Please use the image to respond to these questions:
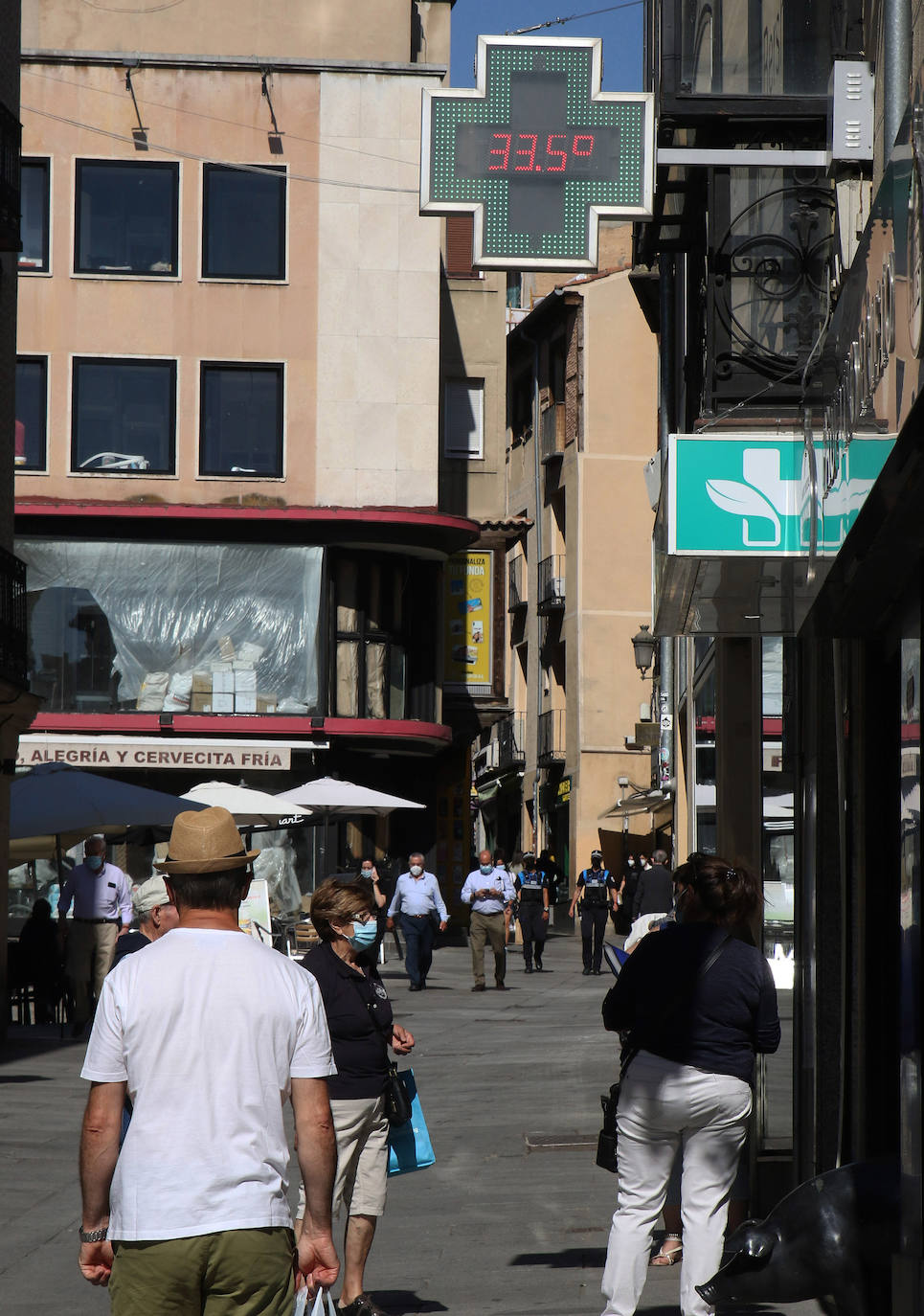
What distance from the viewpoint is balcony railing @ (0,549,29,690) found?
18688mm

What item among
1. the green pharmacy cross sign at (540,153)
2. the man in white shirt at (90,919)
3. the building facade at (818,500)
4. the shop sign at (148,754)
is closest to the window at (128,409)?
the shop sign at (148,754)

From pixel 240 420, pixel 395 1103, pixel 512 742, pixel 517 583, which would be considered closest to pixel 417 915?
pixel 240 420

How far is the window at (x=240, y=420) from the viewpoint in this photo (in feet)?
113

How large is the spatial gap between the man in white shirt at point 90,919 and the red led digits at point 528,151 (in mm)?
11697

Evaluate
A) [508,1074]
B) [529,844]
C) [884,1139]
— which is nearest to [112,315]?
[508,1074]

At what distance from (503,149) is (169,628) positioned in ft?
83.5

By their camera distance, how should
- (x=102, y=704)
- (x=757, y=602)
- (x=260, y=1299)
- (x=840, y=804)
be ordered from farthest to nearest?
(x=102, y=704) → (x=757, y=602) → (x=840, y=804) → (x=260, y=1299)

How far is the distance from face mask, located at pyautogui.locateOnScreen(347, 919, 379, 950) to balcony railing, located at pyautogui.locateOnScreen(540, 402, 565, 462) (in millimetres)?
41723

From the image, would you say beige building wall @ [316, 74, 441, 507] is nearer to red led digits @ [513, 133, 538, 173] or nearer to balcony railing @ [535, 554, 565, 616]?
balcony railing @ [535, 554, 565, 616]

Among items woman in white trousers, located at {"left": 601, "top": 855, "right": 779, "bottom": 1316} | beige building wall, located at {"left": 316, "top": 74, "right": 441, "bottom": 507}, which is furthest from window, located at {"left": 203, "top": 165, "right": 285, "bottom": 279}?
woman in white trousers, located at {"left": 601, "top": 855, "right": 779, "bottom": 1316}

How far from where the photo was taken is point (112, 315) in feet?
113

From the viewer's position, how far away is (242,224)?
1363 inches

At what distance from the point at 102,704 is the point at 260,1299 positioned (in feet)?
98.3

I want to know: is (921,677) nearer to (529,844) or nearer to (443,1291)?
(443,1291)
